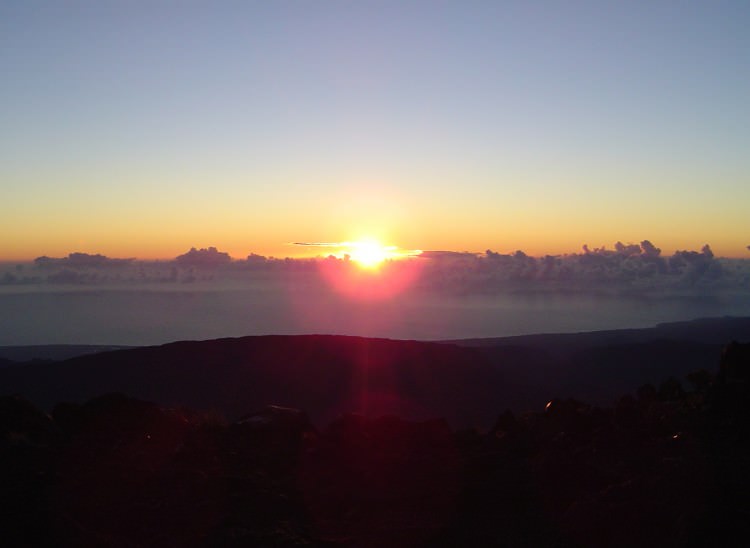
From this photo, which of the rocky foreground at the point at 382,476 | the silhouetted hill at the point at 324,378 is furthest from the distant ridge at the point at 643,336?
the rocky foreground at the point at 382,476

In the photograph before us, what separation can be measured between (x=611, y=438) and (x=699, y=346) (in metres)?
87.6

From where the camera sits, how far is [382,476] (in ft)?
46.1

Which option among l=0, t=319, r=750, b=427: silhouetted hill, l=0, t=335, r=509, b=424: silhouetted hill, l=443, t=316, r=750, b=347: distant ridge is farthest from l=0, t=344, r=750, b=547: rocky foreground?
l=443, t=316, r=750, b=347: distant ridge

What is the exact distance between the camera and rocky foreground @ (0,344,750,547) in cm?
998

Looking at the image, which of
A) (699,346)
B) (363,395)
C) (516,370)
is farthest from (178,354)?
(699,346)

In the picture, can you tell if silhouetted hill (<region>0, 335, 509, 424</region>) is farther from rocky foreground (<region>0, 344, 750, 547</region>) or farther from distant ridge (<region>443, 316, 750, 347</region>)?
distant ridge (<region>443, 316, 750, 347</region>)

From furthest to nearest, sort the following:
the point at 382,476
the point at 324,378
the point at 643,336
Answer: the point at 643,336 → the point at 324,378 → the point at 382,476

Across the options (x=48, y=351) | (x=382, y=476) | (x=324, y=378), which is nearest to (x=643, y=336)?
(x=324, y=378)

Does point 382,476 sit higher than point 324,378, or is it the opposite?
point 382,476

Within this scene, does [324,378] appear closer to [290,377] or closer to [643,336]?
[290,377]

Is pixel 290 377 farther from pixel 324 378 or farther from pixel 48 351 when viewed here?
pixel 48 351

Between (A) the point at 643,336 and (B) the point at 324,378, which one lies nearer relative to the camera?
(B) the point at 324,378

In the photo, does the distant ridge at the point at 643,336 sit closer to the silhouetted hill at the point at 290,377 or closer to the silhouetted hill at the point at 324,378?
the silhouetted hill at the point at 324,378

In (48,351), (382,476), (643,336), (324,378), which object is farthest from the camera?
(643,336)
